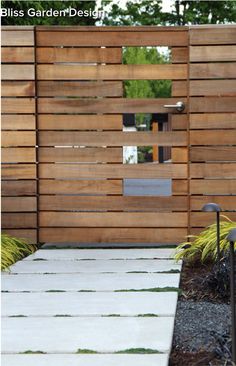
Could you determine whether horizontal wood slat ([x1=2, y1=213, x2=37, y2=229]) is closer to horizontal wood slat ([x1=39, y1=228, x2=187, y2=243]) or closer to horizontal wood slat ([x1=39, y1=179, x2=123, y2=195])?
horizontal wood slat ([x1=39, y1=228, x2=187, y2=243])

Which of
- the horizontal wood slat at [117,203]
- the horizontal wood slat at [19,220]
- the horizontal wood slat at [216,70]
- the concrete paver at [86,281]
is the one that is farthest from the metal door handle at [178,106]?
the concrete paver at [86,281]

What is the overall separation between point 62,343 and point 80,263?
8.16 feet

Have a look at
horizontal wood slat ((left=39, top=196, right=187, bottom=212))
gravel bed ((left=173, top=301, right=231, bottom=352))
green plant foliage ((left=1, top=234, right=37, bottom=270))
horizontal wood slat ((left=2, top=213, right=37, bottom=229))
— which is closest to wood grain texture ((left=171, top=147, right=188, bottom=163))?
horizontal wood slat ((left=39, top=196, right=187, bottom=212))

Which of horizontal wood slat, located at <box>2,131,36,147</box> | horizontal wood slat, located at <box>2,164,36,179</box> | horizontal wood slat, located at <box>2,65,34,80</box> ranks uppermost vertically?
horizontal wood slat, located at <box>2,65,34,80</box>

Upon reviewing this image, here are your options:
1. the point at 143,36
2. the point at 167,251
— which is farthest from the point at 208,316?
the point at 143,36

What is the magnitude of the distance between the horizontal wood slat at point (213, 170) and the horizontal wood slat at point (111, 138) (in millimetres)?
261

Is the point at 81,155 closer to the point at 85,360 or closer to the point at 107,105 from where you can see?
the point at 107,105

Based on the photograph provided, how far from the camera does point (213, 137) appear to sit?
21.2ft

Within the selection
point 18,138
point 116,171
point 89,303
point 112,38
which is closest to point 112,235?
point 116,171

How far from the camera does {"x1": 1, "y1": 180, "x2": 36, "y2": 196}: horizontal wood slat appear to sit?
661cm

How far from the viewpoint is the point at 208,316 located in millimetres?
3799

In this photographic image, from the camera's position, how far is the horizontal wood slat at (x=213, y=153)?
6.46m

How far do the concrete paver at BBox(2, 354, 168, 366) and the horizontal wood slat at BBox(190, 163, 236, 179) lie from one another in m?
3.63

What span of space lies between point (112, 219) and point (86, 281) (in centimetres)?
176
